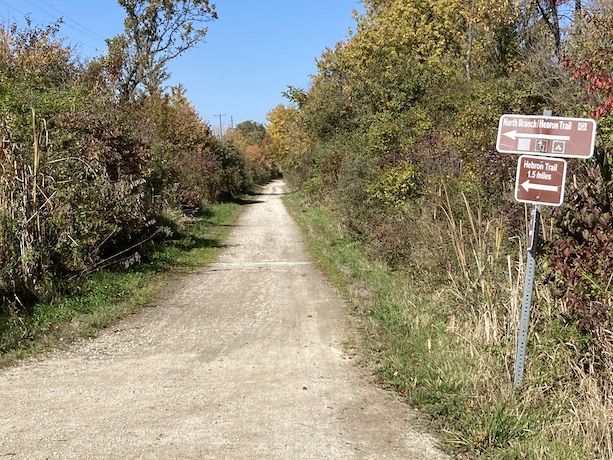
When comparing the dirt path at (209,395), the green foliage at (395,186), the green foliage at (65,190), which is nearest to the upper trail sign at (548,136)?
the dirt path at (209,395)

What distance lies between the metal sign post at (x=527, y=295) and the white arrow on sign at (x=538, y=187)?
15 centimetres

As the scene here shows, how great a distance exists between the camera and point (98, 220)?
9.21 metres

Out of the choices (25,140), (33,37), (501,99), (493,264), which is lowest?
(493,264)

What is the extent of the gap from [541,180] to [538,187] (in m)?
0.06

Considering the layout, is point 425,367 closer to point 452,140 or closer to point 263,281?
point 263,281

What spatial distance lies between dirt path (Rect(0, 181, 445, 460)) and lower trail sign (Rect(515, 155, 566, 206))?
217 centimetres

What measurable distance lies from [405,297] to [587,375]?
3589 millimetres

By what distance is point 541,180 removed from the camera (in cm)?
451

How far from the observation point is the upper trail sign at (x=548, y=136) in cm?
437

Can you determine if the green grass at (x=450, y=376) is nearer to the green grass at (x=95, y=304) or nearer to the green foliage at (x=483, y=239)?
the green foliage at (x=483, y=239)

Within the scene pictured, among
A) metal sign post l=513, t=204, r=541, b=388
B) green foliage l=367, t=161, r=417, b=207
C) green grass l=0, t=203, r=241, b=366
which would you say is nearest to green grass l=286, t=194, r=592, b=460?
metal sign post l=513, t=204, r=541, b=388

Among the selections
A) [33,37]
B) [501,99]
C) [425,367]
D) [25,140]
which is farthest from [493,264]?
[33,37]

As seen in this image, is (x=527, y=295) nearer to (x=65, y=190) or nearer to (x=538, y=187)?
(x=538, y=187)

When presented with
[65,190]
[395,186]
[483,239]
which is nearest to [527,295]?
[483,239]
